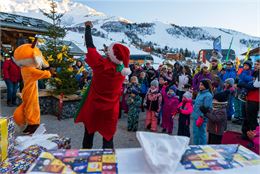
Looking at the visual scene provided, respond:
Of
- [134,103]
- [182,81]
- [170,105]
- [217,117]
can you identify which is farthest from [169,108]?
[182,81]

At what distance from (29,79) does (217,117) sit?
11.7 feet

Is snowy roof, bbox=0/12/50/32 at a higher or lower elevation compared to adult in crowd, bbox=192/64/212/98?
higher

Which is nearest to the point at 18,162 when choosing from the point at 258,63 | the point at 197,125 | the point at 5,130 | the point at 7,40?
the point at 5,130

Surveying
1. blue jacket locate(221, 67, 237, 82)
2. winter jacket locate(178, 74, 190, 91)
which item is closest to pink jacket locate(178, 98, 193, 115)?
winter jacket locate(178, 74, 190, 91)

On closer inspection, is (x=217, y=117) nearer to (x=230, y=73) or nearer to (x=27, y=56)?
(x=27, y=56)

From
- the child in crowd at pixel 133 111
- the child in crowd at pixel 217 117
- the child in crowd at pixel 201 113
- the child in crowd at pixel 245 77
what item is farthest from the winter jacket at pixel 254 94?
the child in crowd at pixel 133 111

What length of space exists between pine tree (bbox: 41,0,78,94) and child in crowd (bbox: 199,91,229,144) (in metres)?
4.43

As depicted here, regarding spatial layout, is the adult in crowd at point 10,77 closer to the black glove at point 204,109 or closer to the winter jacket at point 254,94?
the black glove at point 204,109

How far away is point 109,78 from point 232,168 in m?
2.04

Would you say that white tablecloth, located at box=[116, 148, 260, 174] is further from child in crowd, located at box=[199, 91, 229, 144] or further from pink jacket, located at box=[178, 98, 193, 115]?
pink jacket, located at box=[178, 98, 193, 115]

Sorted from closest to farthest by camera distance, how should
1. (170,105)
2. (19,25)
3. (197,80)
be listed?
(170,105) < (197,80) < (19,25)

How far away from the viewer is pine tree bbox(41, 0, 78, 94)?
7250 millimetres

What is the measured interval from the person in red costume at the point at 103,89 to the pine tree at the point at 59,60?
158 inches

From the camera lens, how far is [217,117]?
13.7ft
